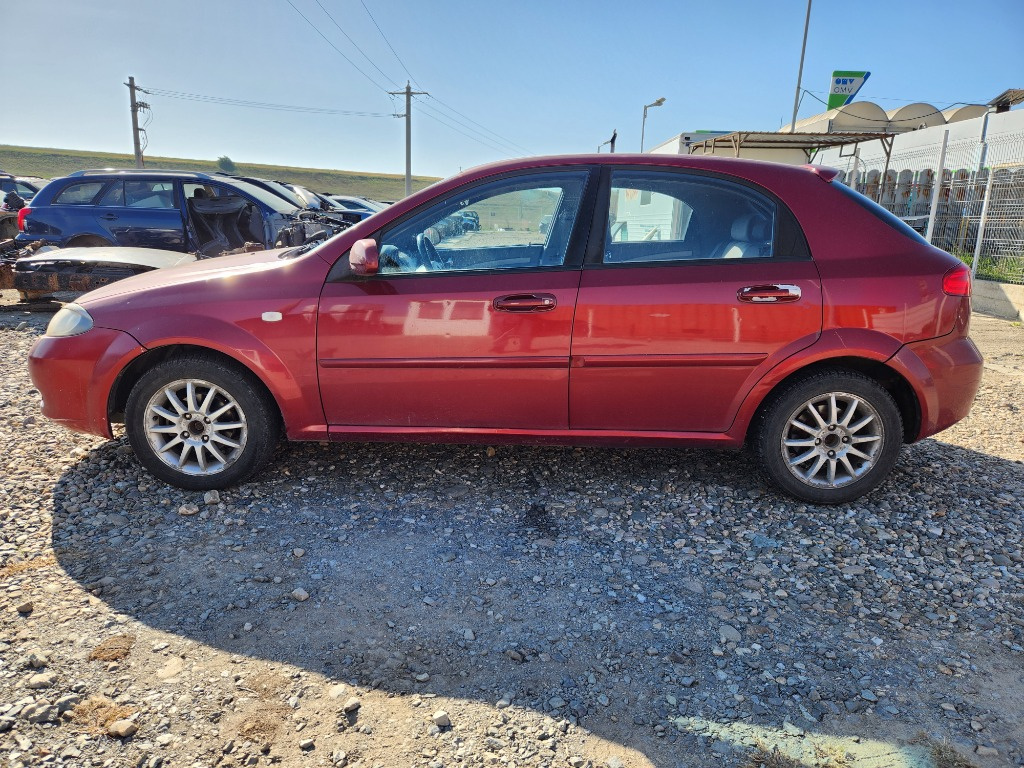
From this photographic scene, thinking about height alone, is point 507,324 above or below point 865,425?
above

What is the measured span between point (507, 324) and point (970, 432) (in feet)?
12.0

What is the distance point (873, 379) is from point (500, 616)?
2280 mm

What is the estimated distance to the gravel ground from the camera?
6.80 ft

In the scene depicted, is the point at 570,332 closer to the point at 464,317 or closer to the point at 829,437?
the point at 464,317

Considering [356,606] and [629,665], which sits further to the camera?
[356,606]

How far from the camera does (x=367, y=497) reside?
143 inches

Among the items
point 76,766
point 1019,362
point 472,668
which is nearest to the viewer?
point 76,766

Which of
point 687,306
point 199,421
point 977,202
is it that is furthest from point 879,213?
point 977,202

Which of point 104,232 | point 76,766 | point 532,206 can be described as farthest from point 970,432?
point 104,232

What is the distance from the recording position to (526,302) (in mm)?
3352

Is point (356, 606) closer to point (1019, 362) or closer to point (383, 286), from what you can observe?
point (383, 286)

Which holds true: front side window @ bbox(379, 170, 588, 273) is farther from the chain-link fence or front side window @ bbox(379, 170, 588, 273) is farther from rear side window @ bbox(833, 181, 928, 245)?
the chain-link fence

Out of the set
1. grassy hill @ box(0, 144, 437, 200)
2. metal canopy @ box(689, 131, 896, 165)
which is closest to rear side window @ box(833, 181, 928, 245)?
metal canopy @ box(689, 131, 896, 165)

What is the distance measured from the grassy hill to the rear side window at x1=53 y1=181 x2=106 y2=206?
73.4 metres
